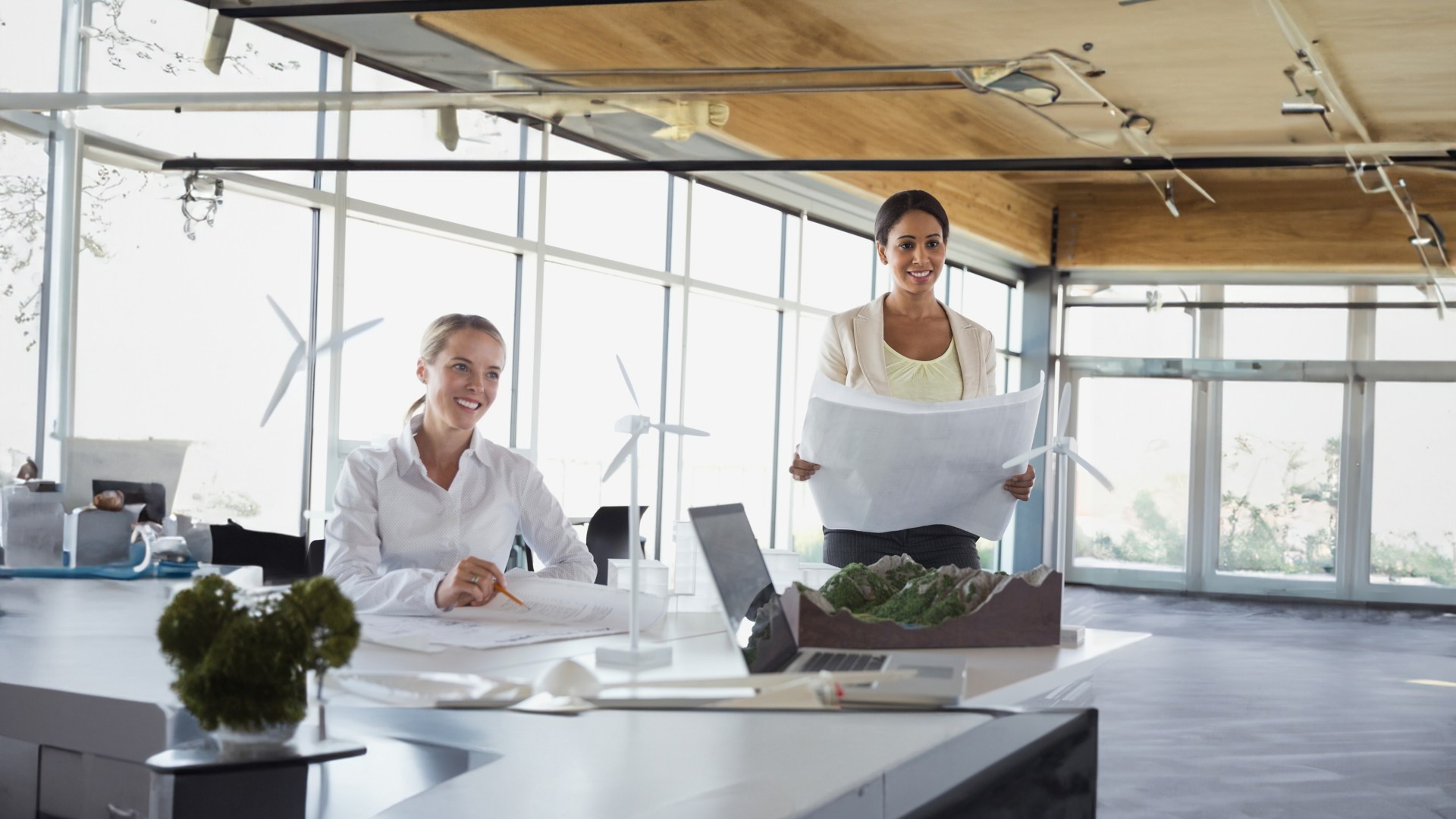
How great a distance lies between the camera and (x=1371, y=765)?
4.93 metres

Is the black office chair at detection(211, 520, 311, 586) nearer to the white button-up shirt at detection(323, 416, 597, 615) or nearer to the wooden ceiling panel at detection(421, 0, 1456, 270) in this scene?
the white button-up shirt at detection(323, 416, 597, 615)

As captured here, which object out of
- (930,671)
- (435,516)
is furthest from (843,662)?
(435,516)

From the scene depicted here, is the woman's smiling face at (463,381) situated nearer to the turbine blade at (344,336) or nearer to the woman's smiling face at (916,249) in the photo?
the turbine blade at (344,336)

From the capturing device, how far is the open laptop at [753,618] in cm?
165

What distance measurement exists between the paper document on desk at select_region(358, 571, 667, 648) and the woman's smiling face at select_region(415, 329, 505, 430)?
626mm

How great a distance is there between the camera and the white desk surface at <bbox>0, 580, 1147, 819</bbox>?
3.79 feet

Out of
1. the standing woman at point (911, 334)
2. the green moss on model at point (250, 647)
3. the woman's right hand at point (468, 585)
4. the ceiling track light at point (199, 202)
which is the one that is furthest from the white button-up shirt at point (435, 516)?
the ceiling track light at point (199, 202)

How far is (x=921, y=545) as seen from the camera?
103 inches

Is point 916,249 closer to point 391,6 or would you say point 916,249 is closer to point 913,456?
point 913,456

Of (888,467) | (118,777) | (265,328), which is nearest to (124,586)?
(118,777)

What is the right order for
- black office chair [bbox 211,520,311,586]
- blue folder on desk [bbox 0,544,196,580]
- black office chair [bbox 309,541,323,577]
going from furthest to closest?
black office chair [bbox 211,520,311,586], black office chair [bbox 309,541,323,577], blue folder on desk [bbox 0,544,196,580]

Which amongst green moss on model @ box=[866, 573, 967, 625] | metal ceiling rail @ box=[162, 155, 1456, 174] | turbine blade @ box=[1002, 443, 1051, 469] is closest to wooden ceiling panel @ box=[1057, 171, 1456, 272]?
metal ceiling rail @ box=[162, 155, 1456, 174]

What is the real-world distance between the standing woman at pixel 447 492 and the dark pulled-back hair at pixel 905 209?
35.6 inches

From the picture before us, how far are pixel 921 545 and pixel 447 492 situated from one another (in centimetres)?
100
